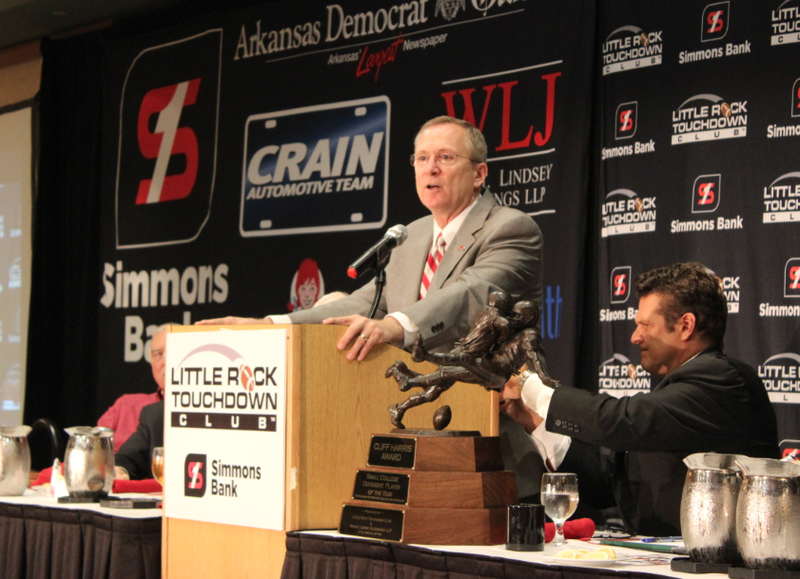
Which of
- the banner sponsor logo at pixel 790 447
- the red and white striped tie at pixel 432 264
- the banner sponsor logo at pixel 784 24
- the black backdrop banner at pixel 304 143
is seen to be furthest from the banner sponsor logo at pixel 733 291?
the red and white striped tie at pixel 432 264

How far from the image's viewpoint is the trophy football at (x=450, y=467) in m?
1.90

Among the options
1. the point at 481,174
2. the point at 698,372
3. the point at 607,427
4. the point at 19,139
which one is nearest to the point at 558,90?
the point at 481,174

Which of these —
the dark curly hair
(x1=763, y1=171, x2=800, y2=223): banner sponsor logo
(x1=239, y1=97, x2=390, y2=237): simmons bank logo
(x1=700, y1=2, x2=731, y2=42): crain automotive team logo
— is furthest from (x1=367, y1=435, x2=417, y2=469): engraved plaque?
(x1=239, y1=97, x2=390, y2=237): simmons bank logo

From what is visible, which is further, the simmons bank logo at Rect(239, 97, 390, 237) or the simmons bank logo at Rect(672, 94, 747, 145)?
the simmons bank logo at Rect(239, 97, 390, 237)

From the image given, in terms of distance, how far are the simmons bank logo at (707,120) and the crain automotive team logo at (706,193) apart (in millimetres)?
169

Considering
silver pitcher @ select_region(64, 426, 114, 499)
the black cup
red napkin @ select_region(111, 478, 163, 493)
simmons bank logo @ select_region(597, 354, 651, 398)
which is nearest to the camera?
the black cup

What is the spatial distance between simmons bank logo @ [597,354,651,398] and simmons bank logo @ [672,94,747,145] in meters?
0.98

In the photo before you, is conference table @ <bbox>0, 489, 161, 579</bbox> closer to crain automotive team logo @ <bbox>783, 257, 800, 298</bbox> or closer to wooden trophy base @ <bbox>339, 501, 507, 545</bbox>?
wooden trophy base @ <bbox>339, 501, 507, 545</bbox>

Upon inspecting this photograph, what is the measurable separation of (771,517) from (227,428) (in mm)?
1173

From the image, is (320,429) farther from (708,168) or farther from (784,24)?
(784,24)

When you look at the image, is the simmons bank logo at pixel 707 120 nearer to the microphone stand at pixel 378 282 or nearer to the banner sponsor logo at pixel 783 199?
the banner sponsor logo at pixel 783 199

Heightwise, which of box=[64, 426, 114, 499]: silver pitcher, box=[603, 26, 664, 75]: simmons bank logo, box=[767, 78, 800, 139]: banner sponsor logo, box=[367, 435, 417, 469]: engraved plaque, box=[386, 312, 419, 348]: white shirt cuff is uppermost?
box=[603, 26, 664, 75]: simmons bank logo

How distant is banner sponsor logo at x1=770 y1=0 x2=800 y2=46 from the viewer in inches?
153

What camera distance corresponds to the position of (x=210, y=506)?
7.32 ft
